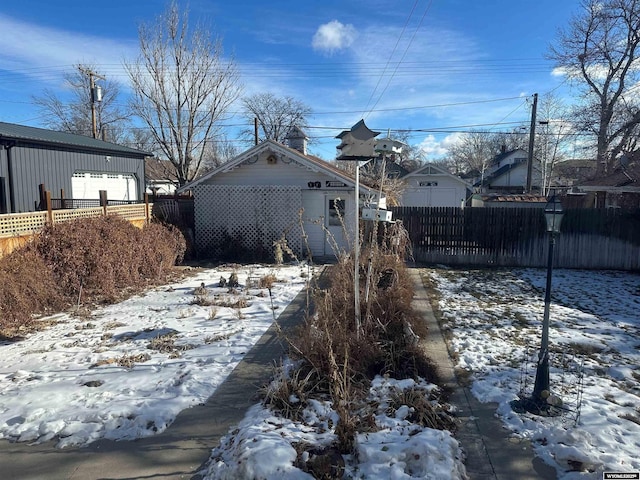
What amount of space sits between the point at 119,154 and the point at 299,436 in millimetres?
18381

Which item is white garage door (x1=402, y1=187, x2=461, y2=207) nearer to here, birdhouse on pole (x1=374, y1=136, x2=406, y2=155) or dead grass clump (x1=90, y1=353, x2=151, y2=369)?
birdhouse on pole (x1=374, y1=136, x2=406, y2=155)

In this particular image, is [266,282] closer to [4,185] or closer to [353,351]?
[353,351]

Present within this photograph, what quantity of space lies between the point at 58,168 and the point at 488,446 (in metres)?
17.0

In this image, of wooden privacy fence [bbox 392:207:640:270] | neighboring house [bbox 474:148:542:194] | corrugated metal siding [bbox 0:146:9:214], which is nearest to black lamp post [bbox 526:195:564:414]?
wooden privacy fence [bbox 392:207:640:270]

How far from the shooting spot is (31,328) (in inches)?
234

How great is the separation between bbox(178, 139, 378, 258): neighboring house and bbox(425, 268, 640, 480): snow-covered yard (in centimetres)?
465

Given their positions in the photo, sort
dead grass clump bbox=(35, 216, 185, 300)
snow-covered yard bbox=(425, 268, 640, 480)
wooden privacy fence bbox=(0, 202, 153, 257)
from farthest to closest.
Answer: dead grass clump bbox=(35, 216, 185, 300) < wooden privacy fence bbox=(0, 202, 153, 257) < snow-covered yard bbox=(425, 268, 640, 480)

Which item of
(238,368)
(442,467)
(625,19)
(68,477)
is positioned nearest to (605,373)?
(442,467)

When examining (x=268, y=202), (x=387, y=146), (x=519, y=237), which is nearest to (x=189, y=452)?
(x=387, y=146)

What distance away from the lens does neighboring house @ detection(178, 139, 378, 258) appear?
12.6 meters

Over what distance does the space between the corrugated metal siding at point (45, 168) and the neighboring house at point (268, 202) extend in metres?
5.68

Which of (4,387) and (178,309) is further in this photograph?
(178,309)

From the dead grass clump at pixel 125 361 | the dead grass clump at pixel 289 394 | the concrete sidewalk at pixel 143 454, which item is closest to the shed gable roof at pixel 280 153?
the dead grass clump at pixel 125 361

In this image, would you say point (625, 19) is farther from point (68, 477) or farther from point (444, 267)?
point (68, 477)
